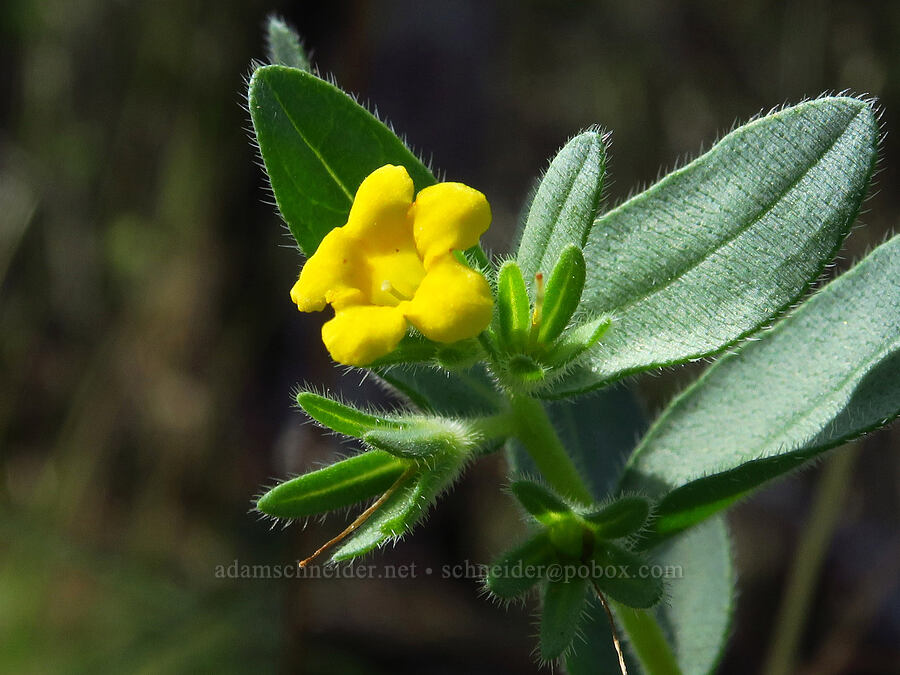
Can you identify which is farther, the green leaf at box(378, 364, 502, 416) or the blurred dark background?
the blurred dark background

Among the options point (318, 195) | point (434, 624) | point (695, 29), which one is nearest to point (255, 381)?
point (434, 624)

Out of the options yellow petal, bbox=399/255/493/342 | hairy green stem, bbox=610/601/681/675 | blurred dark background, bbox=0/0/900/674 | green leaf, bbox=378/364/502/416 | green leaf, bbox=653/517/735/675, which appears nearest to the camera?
yellow petal, bbox=399/255/493/342

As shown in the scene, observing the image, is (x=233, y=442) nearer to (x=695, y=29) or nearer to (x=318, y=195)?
(x=695, y=29)

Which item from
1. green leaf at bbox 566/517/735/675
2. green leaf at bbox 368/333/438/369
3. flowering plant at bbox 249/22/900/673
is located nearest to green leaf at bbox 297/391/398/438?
flowering plant at bbox 249/22/900/673

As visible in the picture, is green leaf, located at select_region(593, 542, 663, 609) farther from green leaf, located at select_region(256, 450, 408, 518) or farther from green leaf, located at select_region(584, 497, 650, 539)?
green leaf, located at select_region(256, 450, 408, 518)

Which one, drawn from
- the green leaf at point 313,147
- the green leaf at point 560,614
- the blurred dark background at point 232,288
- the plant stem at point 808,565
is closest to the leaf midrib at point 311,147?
the green leaf at point 313,147
